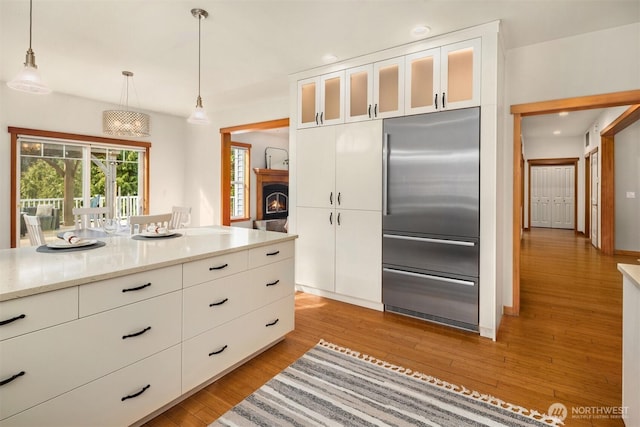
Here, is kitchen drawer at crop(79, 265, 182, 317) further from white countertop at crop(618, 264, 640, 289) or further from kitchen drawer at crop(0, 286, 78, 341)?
white countertop at crop(618, 264, 640, 289)

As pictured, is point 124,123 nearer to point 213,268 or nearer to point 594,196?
point 213,268

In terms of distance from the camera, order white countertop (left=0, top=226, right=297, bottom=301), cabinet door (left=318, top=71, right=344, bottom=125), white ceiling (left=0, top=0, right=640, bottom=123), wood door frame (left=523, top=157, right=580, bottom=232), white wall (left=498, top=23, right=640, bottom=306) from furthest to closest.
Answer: wood door frame (left=523, top=157, right=580, bottom=232) → cabinet door (left=318, top=71, right=344, bottom=125) → white wall (left=498, top=23, right=640, bottom=306) → white ceiling (left=0, top=0, right=640, bottom=123) → white countertop (left=0, top=226, right=297, bottom=301)

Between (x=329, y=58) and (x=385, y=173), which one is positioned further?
(x=329, y=58)

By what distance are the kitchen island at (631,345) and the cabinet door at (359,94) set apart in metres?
2.41

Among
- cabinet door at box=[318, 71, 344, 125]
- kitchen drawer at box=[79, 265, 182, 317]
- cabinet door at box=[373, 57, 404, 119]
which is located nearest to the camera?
kitchen drawer at box=[79, 265, 182, 317]

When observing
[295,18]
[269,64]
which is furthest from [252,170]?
[295,18]

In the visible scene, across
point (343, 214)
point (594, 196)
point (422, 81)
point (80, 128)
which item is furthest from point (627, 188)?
point (80, 128)

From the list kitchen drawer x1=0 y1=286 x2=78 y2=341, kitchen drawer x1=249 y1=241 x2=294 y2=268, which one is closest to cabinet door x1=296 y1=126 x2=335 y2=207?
kitchen drawer x1=249 y1=241 x2=294 y2=268

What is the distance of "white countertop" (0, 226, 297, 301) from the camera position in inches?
51.1

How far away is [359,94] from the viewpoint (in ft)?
11.3

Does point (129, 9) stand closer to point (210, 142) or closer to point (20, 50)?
point (20, 50)

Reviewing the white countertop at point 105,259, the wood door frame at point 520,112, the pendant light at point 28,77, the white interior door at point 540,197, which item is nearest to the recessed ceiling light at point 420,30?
the wood door frame at point 520,112

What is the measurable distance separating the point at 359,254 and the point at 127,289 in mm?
2348

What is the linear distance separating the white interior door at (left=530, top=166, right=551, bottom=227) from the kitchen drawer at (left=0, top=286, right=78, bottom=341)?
11.9 metres
